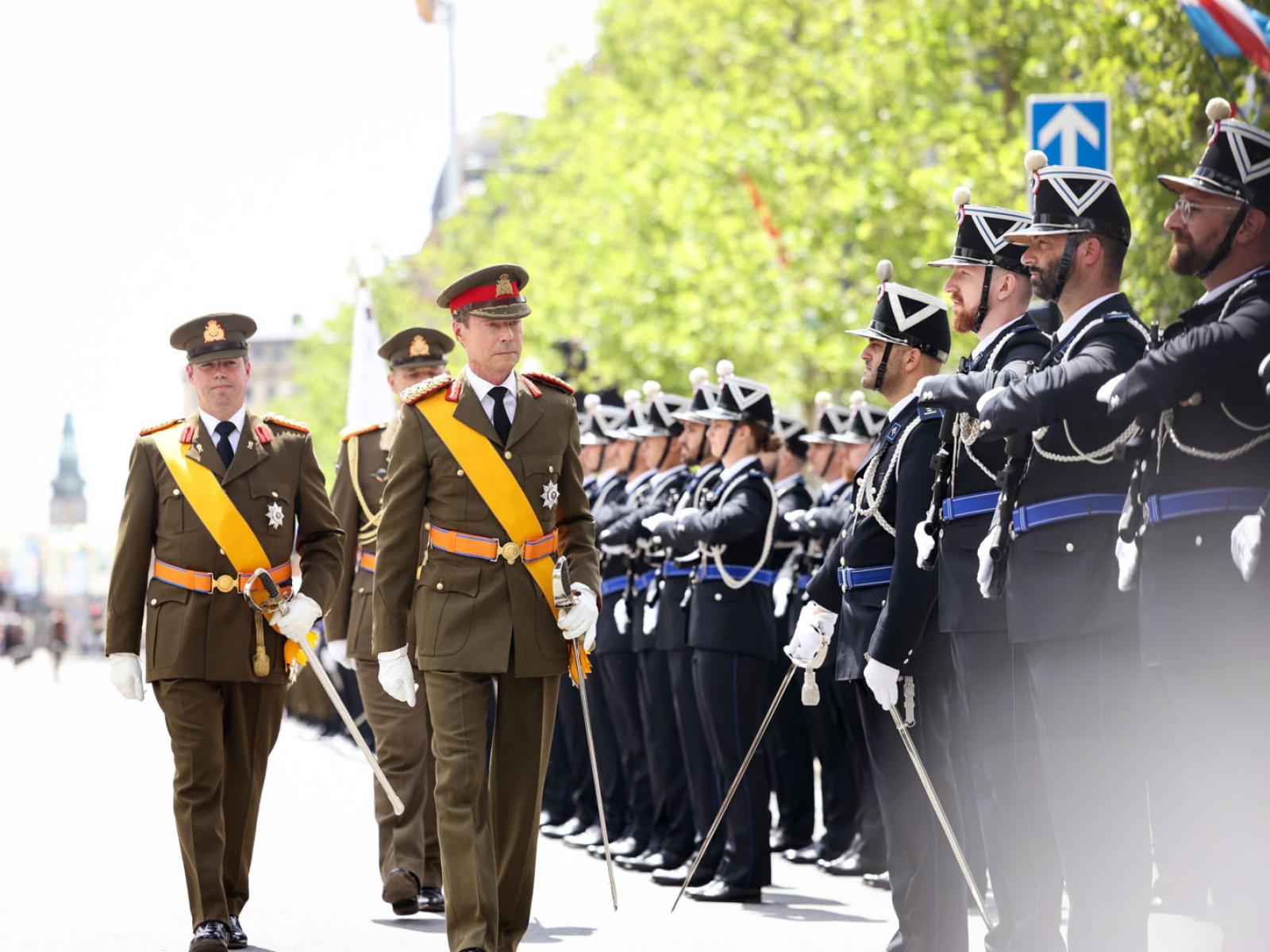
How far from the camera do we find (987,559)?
651 cm

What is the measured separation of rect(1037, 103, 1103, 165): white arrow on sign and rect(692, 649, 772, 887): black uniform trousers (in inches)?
135

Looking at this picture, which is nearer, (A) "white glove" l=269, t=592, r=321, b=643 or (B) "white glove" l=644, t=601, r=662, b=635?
(A) "white glove" l=269, t=592, r=321, b=643

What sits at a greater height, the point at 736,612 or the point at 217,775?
the point at 736,612

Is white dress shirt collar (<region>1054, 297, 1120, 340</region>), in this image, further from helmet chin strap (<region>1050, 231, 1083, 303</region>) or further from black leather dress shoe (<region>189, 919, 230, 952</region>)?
black leather dress shoe (<region>189, 919, 230, 952</region>)

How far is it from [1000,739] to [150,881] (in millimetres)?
5779

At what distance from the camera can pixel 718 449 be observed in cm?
1067

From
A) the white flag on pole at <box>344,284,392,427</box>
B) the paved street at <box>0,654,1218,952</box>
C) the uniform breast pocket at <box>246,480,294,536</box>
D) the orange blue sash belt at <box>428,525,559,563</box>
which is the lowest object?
the paved street at <box>0,654,1218,952</box>

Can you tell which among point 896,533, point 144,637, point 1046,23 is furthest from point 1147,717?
point 1046,23

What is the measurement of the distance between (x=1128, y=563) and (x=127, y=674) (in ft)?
14.4

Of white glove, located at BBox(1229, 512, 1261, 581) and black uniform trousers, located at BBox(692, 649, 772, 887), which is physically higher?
white glove, located at BBox(1229, 512, 1261, 581)

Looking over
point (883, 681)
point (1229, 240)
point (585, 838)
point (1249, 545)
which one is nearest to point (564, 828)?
point (585, 838)

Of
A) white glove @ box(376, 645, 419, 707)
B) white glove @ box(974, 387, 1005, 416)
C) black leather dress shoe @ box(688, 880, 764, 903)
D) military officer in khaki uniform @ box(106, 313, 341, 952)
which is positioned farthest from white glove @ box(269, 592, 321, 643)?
white glove @ box(974, 387, 1005, 416)

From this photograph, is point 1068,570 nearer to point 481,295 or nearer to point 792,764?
point 481,295

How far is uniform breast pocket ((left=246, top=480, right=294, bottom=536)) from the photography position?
29.3ft
